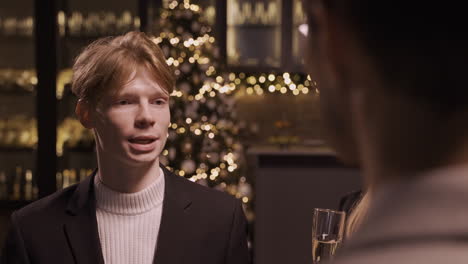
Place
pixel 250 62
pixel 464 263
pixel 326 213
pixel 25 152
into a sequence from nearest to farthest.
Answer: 1. pixel 464 263
2. pixel 326 213
3. pixel 25 152
4. pixel 250 62

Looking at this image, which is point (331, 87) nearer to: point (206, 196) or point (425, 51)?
point (425, 51)

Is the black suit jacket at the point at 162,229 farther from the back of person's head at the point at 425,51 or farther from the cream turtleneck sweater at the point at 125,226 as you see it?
the back of person's head at the point at 425,51

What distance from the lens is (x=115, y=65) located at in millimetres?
1401

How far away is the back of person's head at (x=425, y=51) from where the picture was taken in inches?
12.9

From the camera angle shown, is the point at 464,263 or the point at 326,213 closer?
the point at 464,263

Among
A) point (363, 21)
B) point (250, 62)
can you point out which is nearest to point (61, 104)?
point (250, 62)

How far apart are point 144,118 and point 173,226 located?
27cm

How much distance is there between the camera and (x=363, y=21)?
0.34 m

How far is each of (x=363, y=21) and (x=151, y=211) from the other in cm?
121

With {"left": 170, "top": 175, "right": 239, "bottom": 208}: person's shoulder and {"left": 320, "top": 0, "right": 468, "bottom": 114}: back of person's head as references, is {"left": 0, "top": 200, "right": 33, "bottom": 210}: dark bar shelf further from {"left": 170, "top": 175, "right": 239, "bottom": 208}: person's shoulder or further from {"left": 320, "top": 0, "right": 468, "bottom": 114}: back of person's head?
{"left": 320, "top": 0, "right": 468, "bottom": 114}: back of person's head

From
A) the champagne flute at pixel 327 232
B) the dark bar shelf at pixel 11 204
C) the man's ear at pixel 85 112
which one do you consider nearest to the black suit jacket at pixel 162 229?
the man's ear at pixel 85 112

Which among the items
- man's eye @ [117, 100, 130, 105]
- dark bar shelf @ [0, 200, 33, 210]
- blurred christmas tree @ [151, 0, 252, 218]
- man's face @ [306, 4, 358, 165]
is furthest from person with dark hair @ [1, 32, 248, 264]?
dark bar shelf @ [0, 200, 33, 210]

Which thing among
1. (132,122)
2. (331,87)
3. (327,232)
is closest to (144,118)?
(132,122)

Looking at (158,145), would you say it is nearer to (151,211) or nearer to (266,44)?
(151,211)
